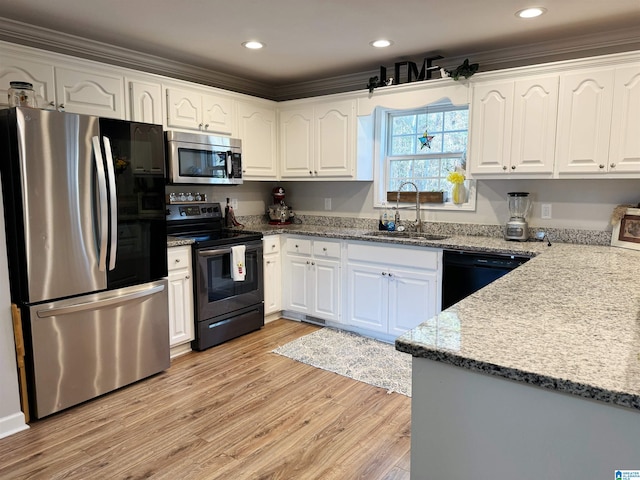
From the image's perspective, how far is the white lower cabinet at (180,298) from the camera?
3.21 meters

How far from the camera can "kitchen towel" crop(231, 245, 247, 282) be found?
356 cm

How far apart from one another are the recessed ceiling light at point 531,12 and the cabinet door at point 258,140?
2354 mm

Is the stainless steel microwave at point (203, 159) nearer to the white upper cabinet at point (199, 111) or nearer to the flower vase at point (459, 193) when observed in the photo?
the white upper cabinet at point (199, 111)

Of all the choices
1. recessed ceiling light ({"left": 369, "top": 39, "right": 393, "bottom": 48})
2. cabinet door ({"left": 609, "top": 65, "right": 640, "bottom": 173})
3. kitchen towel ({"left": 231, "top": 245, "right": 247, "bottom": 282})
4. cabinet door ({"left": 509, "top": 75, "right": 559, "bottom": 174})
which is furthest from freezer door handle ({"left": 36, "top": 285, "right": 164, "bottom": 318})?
cabinet door ({"left": 609, "top": 65, "right": 640, "bottom": 173})

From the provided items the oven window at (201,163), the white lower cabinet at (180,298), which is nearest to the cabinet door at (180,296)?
the white lower cabinet at (180,298)

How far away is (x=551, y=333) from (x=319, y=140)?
3218 millimetres

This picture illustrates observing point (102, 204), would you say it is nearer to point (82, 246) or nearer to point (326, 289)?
point (82, 246)

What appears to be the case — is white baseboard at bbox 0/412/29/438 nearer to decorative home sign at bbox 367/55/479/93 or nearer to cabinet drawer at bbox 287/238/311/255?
cabinet drawer at bbox 287/238/311/255

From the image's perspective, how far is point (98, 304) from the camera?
8.59 feet

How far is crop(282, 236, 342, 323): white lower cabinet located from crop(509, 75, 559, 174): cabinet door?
1.58 m

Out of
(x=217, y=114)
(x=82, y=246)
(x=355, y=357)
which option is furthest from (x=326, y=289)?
(x=82, y=246)

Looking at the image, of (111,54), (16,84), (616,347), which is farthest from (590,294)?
(111,54)

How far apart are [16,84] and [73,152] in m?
0.50

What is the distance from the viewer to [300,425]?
242cm
